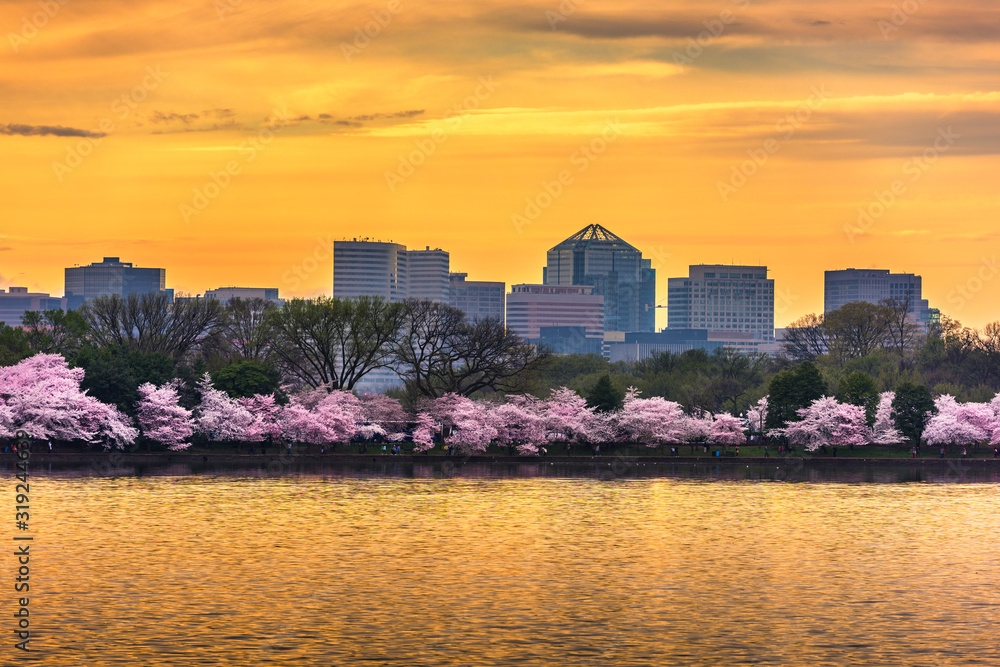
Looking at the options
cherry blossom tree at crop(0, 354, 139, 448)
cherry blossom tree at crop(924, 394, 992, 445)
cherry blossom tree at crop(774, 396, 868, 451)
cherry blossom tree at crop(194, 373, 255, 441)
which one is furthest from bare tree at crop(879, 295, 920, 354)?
cherry blossom tree at crop(0, 354, 139, 448)

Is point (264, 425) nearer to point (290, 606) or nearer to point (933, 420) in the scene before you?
point (933, 420)

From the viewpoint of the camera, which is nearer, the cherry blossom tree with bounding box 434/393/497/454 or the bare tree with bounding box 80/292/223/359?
the cherry blossom tree with bounding box 434/393/497/454

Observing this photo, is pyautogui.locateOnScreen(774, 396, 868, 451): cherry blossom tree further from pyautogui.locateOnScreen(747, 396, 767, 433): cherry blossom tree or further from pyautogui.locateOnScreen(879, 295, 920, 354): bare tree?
pyautogui.locateOnScreen(879, 295, 920, 354): bare tree

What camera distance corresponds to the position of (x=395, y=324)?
11856 centimetres

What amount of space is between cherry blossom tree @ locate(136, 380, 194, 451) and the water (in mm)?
28823

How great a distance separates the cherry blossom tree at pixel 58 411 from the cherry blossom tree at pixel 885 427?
66.7 m

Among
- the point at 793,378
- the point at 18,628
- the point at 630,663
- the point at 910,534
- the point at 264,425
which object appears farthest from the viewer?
the point at 793,378

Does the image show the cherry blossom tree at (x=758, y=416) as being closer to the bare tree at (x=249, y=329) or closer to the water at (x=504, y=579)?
the water at (x=504, y=579)

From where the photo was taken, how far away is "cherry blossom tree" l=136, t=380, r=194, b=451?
10294 centimetres

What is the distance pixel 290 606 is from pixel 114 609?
17.6 ft

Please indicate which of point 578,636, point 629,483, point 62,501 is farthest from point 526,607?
point 629,483

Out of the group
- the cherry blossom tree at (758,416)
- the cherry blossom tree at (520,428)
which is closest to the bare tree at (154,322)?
the cherry blossom tree at (520,428)

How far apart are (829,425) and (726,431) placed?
9351 millimetres

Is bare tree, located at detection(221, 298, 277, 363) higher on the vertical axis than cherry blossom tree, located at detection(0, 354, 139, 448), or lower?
higher
